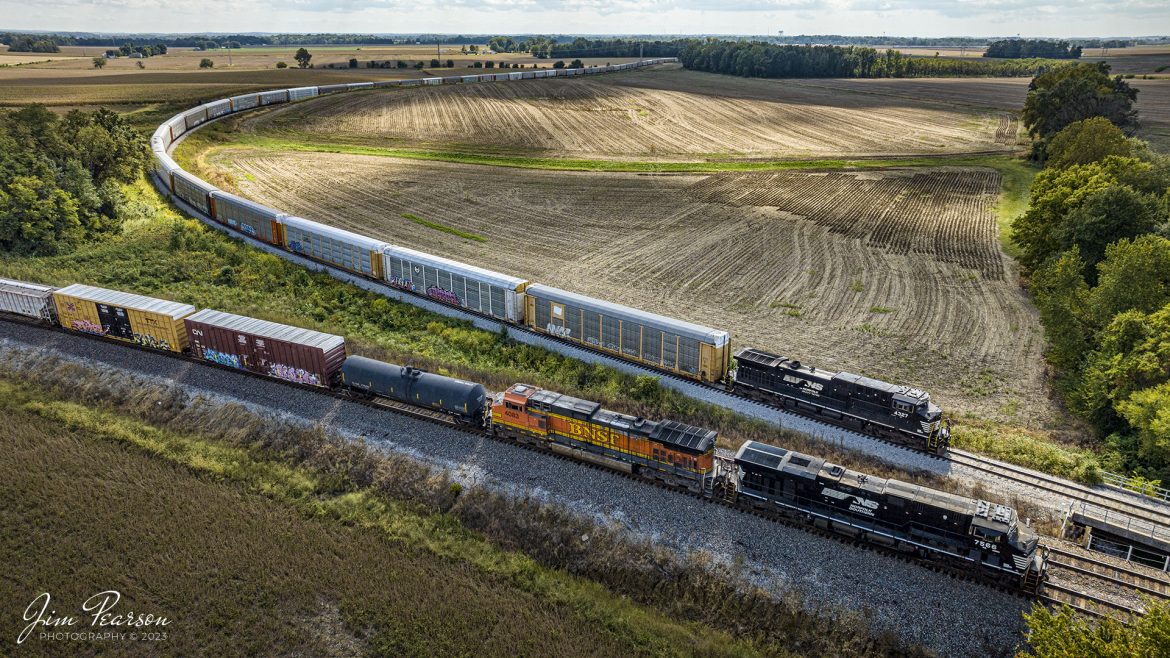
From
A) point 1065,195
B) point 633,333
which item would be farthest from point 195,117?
point 1065,195

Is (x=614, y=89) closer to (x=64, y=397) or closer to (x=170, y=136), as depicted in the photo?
(x=170, y=136)

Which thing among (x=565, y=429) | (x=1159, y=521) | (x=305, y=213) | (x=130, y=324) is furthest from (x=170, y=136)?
(x=1159, y=521)

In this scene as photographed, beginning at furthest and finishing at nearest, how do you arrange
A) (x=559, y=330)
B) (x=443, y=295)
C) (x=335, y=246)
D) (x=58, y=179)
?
(x=58, y=179), (x=335, y=246), (x=443, y=295), (x=559, y=330)

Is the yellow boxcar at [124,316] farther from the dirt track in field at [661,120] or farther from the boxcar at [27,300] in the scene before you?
the dirt track in field at [661,120]

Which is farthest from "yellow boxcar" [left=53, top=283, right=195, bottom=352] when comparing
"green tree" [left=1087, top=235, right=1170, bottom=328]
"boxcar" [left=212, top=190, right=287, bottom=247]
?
"green tree" [left=1087, top=235, right=1170, bottom=328]

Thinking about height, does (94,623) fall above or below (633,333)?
below

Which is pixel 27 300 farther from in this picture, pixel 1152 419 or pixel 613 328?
pixel 1152 419

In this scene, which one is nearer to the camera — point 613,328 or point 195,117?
point 613,328

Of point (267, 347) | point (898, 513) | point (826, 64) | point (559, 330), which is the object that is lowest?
point (898, 513)
